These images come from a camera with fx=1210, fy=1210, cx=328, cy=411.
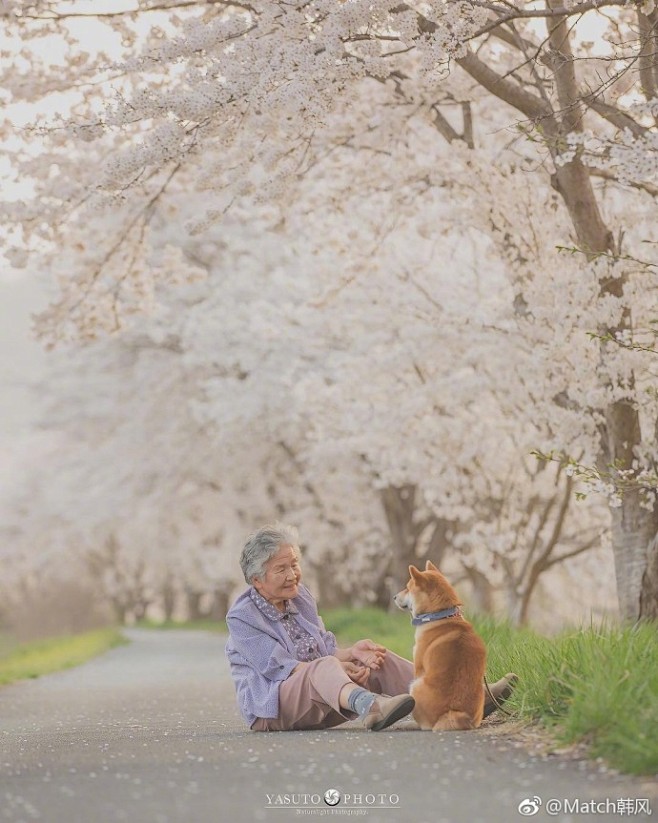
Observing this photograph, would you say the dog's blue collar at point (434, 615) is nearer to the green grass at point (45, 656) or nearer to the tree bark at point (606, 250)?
the tree bark at point (606, 250)

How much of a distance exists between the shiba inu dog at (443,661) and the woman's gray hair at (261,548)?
0.93m

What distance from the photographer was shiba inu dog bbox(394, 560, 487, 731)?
613 cm

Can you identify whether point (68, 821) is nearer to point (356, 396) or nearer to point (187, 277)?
point (187, 277)

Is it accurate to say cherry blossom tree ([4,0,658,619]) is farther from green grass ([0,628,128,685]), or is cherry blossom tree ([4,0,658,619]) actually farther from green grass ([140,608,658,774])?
green grass ([0,628,128,685])

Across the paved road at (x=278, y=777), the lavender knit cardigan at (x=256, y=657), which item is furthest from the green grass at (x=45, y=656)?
the paved road at (x=278, y=777)

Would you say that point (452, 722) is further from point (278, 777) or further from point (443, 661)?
point (278, 777)

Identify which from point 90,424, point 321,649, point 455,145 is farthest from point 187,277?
point 90,424

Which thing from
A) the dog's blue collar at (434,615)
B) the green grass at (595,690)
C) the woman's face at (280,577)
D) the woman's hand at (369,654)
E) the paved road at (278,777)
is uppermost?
the woman's face at (280,577)

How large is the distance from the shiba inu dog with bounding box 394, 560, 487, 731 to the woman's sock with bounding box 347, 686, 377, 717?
23 cm

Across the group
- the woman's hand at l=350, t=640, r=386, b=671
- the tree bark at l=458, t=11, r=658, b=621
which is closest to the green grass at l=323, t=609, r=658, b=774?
the woman's hand at l=350, t=640, r=386, b=671

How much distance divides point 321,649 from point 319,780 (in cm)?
237

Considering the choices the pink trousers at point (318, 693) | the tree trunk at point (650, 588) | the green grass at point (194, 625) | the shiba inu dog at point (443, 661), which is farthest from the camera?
the green grass at point (194, 625)

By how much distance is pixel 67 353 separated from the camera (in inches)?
1000

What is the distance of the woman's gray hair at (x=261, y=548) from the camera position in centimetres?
695
